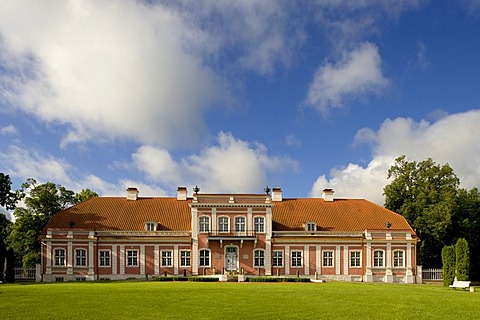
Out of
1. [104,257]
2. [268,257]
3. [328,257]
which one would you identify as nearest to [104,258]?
[104,257]

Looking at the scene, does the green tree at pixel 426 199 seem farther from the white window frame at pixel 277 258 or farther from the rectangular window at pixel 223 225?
the rectangular window at pixel 223 225

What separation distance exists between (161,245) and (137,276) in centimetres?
324

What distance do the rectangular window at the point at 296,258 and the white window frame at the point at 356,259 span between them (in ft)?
14.7

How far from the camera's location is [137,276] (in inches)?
1742

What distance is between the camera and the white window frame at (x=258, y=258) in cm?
4525

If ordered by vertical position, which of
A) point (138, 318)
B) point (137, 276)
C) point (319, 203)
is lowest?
point (137, 276)

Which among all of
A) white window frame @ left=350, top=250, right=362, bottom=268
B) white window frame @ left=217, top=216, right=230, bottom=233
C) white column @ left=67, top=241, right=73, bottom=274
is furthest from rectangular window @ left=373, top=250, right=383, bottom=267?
white column @ left=67, top=241, right=73, bottom=274

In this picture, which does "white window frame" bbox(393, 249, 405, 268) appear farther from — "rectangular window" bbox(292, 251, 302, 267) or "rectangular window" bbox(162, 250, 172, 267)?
"rectangular window" bbox(162, 250, 172, 267)

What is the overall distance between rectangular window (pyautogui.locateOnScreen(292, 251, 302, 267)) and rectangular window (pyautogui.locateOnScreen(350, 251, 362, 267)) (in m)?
4.47

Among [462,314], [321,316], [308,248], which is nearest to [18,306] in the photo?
[321,316]

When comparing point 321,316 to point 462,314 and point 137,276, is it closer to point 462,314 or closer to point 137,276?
point 462,314

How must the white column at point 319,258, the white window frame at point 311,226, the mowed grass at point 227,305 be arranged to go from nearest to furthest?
1. the mowed grass at point 227,305
2. the white column at point 319,258
3. the white window frame at point 311,226

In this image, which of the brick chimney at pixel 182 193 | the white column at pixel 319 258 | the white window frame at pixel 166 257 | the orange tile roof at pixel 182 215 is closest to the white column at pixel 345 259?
the orange tile roof at pixel 182 215

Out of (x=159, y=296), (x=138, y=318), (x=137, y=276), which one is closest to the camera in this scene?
(x=138, y=318)
